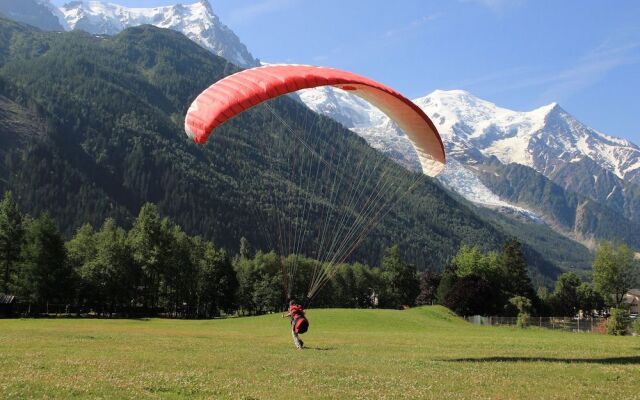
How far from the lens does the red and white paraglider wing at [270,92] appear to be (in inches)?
742

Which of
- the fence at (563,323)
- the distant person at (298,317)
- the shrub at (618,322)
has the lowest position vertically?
the fence at (563,323)

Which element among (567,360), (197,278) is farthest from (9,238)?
(567,360)

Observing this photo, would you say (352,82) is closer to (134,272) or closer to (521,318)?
(521,318)

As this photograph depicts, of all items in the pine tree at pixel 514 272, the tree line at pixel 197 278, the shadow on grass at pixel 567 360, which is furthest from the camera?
the pine tree at pixel 514 272

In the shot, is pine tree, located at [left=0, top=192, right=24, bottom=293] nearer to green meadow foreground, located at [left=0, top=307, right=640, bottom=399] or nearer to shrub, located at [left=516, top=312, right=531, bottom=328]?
green meadow foreground, located at [left=0, top=307, right=640, bottom=399]

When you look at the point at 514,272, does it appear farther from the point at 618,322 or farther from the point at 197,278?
the point at 197,278

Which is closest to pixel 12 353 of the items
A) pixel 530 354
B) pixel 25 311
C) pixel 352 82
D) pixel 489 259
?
pixel 352 82

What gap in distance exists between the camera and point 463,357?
21641 millimetres

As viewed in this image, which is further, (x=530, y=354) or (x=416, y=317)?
(x=416, y=317)

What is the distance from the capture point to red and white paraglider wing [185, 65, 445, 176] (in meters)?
18.9

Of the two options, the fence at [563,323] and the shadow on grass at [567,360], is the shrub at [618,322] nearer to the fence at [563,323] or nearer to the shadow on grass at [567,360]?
the fence at [563,323]

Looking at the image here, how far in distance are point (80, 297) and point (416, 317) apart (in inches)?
1683

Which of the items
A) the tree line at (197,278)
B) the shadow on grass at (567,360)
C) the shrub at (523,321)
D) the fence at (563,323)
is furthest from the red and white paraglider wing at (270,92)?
the fence at (563,323)

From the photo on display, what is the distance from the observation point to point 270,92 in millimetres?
18828
